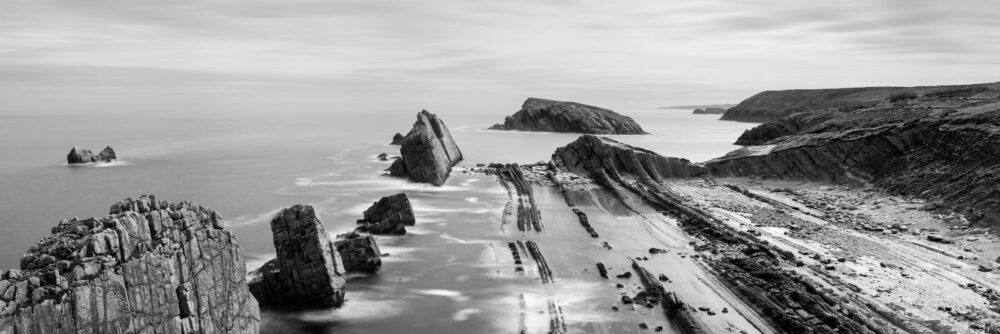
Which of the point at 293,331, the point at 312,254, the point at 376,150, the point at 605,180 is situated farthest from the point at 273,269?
the point at 376,150

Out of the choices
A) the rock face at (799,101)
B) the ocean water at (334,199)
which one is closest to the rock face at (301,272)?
the ocean water at (334,199)

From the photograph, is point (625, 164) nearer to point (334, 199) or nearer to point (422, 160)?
point (422, 160)

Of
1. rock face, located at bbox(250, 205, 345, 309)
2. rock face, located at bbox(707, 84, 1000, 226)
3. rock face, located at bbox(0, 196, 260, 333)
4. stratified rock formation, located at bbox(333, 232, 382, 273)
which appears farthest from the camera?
rock face, located at bbox(707, 84, 1000, 226)

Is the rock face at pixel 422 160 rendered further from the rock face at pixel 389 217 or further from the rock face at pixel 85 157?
the rock face at pixel 85 157

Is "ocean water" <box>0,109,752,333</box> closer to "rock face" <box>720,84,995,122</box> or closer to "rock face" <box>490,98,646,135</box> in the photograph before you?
"rock face" <box>490,98,646,135</box>

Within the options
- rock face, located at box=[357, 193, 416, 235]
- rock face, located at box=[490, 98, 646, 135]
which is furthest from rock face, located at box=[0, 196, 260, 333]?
rock face, located at box=[490, 98, 646, 135]
